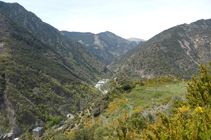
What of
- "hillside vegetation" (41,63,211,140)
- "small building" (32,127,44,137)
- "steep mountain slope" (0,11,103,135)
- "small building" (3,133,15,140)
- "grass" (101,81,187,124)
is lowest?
"small building" (32,127,44,137)

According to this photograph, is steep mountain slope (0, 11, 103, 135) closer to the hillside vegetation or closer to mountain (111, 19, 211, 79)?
the hillside vegetation

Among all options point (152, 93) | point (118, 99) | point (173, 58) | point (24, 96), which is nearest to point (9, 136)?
point (24, 96)

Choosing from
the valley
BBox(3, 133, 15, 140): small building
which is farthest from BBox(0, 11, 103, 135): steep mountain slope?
BBox(3, 133, 15, 140): small building

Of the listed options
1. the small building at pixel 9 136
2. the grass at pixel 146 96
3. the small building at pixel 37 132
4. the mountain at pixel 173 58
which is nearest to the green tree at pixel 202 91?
the grass at pixel 146 96

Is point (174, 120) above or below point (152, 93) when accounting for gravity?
above

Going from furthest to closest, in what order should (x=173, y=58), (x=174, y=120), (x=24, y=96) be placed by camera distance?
(x=173, y=58) < (x=24, y=96) < (x=174, y=120)

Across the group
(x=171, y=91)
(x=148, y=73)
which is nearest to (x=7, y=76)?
(x=171, y=91)

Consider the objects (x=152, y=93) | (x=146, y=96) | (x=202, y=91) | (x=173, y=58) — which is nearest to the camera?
(x=202, y=91)

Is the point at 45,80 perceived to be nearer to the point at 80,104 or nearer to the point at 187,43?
the point at 80,104

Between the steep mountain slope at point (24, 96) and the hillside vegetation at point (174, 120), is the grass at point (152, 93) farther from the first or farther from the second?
the steep mountain slope at point (24, 96)

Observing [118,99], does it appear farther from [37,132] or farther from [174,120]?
[37,132]

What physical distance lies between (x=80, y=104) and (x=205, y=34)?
218081 mm

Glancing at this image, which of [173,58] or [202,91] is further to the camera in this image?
[173,58]

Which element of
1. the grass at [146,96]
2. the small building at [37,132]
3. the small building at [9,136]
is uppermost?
the grass at [146,96]
